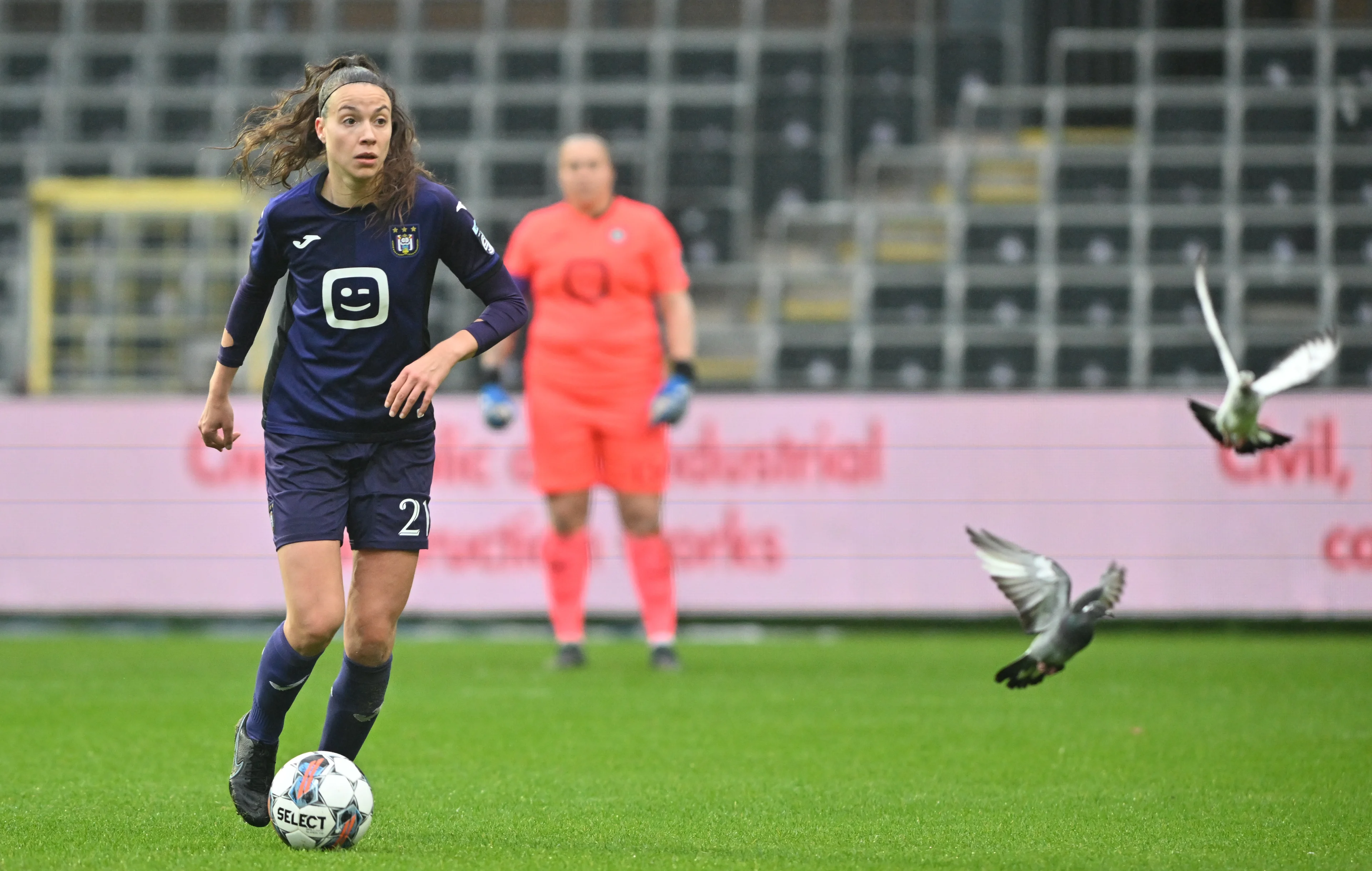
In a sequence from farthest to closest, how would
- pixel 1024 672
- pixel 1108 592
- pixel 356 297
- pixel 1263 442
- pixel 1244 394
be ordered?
pixel 1263 442
pixel 1244 394
pixel 1108 592
pixel 1024 672
pixel 356 297

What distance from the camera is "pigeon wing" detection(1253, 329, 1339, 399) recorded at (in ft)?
18.6

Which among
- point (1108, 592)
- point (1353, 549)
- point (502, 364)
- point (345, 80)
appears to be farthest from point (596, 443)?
point (1353, 549)

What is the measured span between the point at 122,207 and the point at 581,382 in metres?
7.09

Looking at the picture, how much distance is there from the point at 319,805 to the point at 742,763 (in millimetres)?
2026

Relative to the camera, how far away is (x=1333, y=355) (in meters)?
6.00

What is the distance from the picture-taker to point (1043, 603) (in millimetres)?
5316

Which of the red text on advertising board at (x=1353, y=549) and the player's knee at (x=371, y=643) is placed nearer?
the player's knee at (x=371, y=643)

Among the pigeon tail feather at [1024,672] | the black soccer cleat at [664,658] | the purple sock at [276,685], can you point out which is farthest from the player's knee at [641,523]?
the purple sock at [276,685]

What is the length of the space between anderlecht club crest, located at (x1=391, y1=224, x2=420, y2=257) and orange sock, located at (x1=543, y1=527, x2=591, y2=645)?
183 inches

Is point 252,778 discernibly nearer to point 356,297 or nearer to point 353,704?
point 353,704

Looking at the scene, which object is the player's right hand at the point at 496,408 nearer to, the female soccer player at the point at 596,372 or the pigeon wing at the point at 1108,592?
the female soccer player at the point at 596,372

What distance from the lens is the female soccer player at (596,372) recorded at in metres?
9.02

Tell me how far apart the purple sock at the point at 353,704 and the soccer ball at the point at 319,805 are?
0.34 m

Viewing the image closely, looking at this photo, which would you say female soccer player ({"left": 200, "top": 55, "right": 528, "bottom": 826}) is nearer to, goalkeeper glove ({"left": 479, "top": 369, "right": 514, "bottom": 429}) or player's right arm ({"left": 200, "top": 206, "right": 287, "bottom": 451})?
player's right arm ({"left": 200, "top": 206, "right": 287, "bottom": 451})
